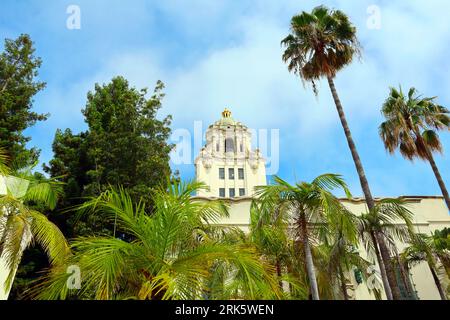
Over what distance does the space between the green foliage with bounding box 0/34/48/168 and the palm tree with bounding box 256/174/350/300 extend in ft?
46.4

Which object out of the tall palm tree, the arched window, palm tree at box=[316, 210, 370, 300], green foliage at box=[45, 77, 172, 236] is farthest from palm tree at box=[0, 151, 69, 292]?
the arched window

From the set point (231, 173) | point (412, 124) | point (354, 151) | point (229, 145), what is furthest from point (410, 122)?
point (229, 145)

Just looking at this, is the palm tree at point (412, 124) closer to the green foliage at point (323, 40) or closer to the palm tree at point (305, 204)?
the green foliage at point (323, 40)

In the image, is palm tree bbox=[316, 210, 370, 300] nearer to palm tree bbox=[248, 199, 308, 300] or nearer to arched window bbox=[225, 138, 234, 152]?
palm tree bbox=[248, 199, 308, 300]

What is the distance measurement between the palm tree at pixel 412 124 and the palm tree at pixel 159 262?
44.8ft

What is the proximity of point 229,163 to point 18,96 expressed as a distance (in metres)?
45.2

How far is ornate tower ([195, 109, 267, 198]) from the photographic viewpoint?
60.1m

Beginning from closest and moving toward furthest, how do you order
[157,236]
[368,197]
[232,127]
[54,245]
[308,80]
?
1. [157,236]
2. [54,245]
3. [368,197]
4. [308,80]
5. [232,127]

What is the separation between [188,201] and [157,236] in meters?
0.96

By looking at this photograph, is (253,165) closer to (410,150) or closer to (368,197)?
(410,150)

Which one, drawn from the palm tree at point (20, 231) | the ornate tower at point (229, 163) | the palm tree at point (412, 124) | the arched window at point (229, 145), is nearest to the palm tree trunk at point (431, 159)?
the palm tree at point (412, 124)
